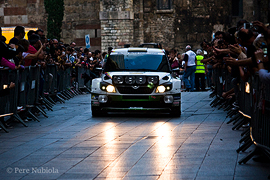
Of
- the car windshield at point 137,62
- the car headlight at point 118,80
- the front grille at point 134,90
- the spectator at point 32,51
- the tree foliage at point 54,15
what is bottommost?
the front grille at point 134,90

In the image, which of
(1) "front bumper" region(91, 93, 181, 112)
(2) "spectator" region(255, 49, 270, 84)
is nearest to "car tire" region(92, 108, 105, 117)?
(1) "front bumper" region(91, 93, 181, 112)

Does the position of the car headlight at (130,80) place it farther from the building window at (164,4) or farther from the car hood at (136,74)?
the building window at (164,4)

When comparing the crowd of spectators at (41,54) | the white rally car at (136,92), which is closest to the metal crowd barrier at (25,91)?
the crowd of spectators at (41,54)

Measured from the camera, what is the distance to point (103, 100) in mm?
14453

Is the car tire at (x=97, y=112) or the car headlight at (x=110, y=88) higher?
the car headlight at (x=110, y=88)

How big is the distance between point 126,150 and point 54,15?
33.7m

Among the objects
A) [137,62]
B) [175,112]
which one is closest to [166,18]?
[137,62]

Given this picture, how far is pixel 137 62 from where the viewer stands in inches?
607

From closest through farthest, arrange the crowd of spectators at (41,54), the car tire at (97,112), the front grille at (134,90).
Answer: the crowd of spectators at (41,54)
the front grille at (134,90)
the car tire at (97,112)

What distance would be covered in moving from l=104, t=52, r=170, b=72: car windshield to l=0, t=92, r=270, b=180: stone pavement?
1.52 metres

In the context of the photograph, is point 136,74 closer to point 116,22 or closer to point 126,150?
point 126,150

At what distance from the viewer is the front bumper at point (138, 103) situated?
14328 mm

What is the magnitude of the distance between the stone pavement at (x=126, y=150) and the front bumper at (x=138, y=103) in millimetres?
271

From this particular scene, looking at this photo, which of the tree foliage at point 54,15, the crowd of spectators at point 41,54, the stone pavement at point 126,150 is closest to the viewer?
the stone pavement at point 126,150
